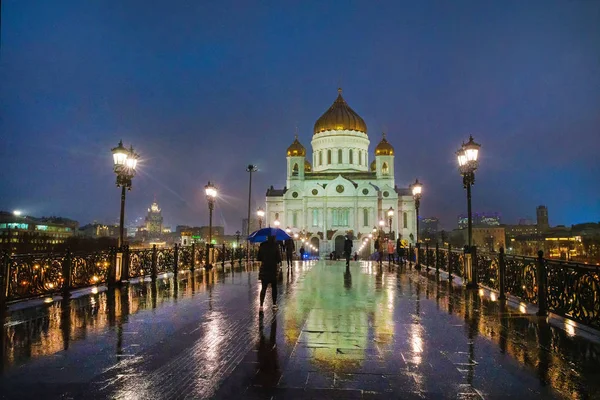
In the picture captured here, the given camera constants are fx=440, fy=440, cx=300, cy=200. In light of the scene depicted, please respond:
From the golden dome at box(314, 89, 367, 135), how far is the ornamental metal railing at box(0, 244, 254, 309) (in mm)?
62110

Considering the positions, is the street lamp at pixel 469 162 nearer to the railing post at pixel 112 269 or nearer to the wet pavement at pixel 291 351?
the wet pavement at pixel 291 351

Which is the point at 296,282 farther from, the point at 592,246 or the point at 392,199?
the point at 592,246

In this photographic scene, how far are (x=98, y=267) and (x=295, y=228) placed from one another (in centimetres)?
6319

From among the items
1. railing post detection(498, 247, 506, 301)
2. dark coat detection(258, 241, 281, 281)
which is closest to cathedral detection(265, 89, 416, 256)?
railing post detection(498, 247, 506, 301)

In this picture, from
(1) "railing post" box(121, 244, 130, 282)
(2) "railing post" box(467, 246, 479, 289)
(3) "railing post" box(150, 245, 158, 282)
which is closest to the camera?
(2) "railing post" box(467, 246, 479, 289)

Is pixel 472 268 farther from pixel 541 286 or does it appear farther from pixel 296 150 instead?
pixel 296 150

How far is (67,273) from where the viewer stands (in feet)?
39.1

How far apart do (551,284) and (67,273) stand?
11.9 m

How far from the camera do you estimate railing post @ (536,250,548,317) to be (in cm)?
941

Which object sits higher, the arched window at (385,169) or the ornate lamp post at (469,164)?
the arched window at (385,169)

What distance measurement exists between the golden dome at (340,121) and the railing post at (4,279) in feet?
233

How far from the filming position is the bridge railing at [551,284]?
7.77 metres

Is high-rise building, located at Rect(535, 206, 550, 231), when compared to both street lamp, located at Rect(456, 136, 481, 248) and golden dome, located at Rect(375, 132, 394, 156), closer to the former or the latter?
golden dome, located at Rect(375, 132, 394, 156)

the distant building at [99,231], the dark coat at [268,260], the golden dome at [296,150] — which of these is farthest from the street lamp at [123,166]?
the distant building at [99,231]
